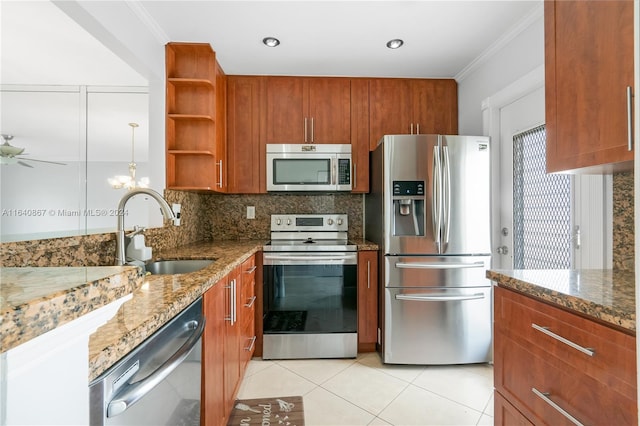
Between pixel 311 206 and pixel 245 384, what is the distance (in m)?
1.57

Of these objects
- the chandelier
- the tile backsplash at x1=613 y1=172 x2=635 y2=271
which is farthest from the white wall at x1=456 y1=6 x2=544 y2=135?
the chandelier

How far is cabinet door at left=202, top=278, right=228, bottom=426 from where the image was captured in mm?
1168

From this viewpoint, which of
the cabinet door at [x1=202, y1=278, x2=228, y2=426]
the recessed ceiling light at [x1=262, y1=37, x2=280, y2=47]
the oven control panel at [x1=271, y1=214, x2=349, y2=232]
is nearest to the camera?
the cabinet door at [x1=202, y1=278, x2=228, y2=426]

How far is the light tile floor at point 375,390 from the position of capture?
Answer: 1688mm

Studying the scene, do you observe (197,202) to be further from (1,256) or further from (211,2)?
(1,256)

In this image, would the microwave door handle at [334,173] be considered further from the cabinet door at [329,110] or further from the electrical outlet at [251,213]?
the electrical outlet at [251,213]

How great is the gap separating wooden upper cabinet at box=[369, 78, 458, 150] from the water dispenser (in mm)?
657

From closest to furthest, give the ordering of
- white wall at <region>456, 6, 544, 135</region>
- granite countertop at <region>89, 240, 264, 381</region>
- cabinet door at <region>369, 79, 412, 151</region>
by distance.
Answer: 1. granite countertop at <region>89, 240, 264, 381</region>
2. white wall at <region>456, 6, 544, 135</region>
3. cabinet door at <region>369, 79, 412, 151</region>

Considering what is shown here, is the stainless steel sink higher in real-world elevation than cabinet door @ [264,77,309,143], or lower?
lower

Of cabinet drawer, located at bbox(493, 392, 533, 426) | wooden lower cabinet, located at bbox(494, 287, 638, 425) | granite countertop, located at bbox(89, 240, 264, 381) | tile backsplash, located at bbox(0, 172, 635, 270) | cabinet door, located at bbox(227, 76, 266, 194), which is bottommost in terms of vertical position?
cabinet drawer, located at bbox(493, 392, 533, 426)

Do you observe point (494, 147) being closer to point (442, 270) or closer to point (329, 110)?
point (442, 270)

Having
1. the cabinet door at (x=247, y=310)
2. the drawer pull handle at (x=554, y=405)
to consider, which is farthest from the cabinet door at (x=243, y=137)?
the drawer pull handle at (x=554, y=405)

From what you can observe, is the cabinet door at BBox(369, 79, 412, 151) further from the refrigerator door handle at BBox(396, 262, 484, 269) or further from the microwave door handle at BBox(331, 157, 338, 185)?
the refrigerator door handle at BBox(396, 262, 484, 269)

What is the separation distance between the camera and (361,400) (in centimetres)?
183
